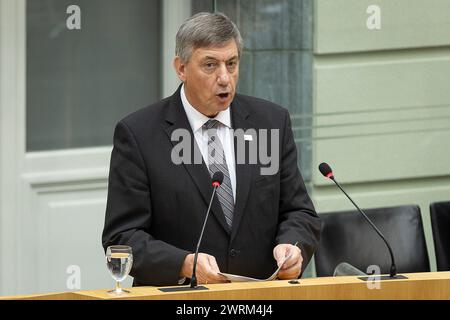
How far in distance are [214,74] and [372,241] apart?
60.4 inches

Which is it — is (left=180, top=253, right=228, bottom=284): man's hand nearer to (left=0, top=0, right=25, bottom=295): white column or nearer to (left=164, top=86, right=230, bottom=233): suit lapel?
(left=164, top=86, right=230, bottom=233): suit lapel

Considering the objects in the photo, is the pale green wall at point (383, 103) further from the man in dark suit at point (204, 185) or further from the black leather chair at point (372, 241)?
the man in dark suit at point (204, 185)

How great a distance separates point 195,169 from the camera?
4332 millimetres

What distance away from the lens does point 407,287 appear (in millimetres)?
3875

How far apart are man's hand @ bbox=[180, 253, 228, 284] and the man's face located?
0.60m

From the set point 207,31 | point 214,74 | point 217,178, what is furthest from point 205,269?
point 207,31

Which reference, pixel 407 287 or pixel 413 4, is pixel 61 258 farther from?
pixel 407 287

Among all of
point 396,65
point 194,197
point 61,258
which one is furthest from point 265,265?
point 396,65

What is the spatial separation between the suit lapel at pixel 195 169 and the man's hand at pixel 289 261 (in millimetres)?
244

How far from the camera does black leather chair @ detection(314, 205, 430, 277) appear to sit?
17.4 feet

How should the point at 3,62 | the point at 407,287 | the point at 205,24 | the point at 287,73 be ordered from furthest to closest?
the point at 287,73
the point at 3,62
the point at 205,24
the point at 407,287

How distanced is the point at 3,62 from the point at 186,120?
205 centimetres

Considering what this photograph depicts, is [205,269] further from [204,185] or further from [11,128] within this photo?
[11,128]

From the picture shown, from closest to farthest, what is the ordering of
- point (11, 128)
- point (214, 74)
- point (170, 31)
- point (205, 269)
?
point (205, 269) < point (214, 74) < point (11, 128) < point (170, 31)
